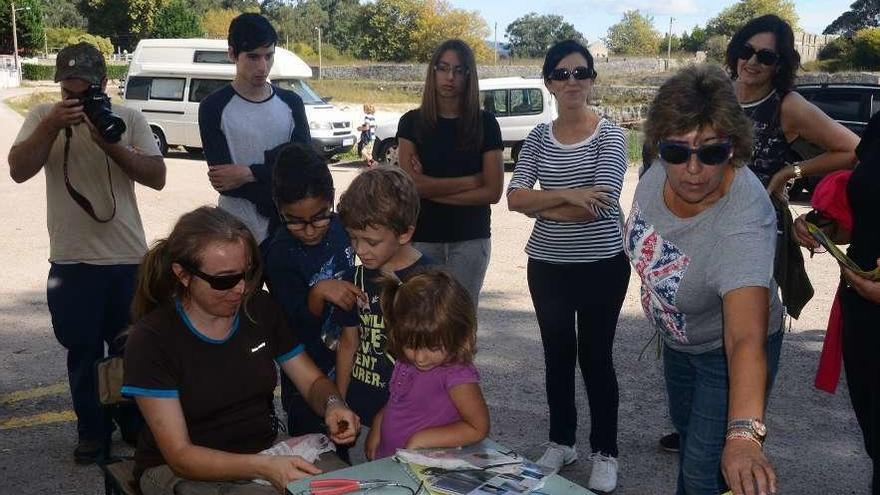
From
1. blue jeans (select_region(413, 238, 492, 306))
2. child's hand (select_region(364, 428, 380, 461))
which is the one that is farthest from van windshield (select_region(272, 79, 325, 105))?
child's hand (select_region(364, 428, 380, 461))

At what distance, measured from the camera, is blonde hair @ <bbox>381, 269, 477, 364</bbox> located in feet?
8.54

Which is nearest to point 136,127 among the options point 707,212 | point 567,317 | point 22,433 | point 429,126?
point 429,126

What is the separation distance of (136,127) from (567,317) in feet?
7.19

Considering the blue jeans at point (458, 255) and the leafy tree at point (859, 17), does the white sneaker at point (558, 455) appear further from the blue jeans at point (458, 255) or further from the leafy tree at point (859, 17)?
the leafy tree at point (859, 17)

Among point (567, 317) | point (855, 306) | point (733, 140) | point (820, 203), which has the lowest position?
point (567, 317)

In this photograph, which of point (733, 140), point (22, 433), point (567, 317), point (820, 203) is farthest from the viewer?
point (22, 433)

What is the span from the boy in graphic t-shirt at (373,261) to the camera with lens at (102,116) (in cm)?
146

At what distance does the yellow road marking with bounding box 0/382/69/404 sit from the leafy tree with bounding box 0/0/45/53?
71.8 metres

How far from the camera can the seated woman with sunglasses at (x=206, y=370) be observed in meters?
2.52

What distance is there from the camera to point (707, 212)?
2.43m

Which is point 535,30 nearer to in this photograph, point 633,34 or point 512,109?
point 633,34

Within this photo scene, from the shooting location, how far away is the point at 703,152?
2.33 m

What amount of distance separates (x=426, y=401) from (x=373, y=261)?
0.52 m

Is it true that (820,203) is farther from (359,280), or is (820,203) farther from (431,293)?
(359,280)
